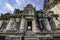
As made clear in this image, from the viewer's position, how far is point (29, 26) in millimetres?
15008

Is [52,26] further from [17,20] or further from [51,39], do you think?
[17,20]

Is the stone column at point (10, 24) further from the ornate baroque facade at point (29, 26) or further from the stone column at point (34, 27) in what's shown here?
the stone column at point (34, 27)

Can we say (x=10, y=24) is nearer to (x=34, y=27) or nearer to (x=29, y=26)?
(x=29, y=26)

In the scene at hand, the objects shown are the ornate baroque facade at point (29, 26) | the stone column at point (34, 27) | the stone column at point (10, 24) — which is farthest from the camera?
the stone column at point (10, 24)

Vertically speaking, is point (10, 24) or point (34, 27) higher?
point (10, 24)

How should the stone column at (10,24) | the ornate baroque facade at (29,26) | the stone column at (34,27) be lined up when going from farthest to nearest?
the stone column at (10,24) → the stone column at (34,27) → the ornate baroque facade at (29,26)

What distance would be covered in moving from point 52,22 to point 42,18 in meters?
1.40

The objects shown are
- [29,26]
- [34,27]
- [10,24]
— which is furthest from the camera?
[29,26]

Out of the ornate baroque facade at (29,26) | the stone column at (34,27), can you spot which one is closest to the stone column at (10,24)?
the ornate baroque facade at (29,26)

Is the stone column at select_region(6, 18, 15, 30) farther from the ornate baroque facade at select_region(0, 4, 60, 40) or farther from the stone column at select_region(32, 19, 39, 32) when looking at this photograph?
the stone column at select_region(32, 19, 39, 32)

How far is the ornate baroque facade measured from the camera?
11773mm

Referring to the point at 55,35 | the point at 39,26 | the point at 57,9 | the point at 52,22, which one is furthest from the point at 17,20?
the point at 57,9

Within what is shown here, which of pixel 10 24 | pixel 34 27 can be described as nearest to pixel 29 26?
pixel 34 27

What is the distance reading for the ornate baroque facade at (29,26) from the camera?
464 inches
